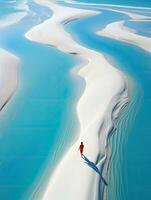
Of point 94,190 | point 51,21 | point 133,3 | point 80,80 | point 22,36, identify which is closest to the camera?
point 94,190

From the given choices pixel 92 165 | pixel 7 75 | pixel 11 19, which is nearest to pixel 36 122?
pixel 92 165

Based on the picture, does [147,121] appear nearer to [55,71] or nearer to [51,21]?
[55,71]

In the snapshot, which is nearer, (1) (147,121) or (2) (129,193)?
(2) (129,193)

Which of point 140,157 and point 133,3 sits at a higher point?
point 140,157

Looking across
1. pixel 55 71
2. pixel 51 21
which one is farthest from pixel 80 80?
pixel 51 21

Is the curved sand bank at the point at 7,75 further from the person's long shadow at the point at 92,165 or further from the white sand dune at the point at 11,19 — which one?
the white sand dune at the point at 11,19

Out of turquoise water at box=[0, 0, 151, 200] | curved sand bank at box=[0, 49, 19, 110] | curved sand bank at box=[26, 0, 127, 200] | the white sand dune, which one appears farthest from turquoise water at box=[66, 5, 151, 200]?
the white sand dune

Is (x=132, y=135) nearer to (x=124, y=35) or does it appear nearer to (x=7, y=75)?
(x=7, y=75)

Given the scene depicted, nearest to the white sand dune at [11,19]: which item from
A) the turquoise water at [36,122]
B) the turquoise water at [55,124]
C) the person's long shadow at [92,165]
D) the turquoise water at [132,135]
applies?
the turquoise water at [55,124]
